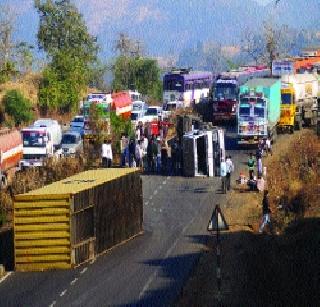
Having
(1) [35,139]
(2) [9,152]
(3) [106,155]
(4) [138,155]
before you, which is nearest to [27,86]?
(1) [35,139]

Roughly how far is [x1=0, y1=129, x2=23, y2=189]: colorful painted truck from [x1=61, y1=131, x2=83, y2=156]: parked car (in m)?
2.06

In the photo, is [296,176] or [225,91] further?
[225,91]

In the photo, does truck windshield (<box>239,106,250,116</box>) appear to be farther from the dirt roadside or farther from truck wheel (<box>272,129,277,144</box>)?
the dirt roadside

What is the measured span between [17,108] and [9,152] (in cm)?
2179

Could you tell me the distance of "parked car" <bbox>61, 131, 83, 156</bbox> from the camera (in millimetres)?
40675

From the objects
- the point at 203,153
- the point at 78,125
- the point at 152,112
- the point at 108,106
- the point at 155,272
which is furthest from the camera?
the point at 152,112

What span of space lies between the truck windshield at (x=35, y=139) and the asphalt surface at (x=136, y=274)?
40.4ft

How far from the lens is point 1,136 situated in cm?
3775

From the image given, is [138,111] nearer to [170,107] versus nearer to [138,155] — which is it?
[170,107]

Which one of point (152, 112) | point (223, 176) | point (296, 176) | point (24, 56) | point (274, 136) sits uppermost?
point (24, 56)

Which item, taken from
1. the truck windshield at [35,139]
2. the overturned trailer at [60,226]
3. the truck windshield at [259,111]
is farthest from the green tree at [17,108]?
the overturned trailer at [60,226]

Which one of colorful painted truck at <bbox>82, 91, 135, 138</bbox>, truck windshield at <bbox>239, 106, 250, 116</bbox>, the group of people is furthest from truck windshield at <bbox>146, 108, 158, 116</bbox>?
the group of people

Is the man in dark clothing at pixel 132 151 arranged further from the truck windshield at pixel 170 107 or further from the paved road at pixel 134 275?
the truck windshield at pixel 170 107

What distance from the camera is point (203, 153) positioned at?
35812 mm
